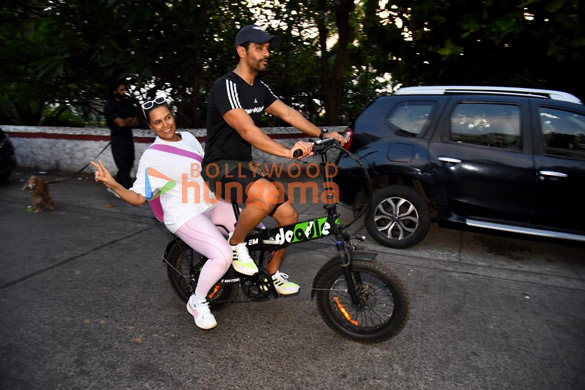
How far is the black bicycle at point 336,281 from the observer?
2723 mm

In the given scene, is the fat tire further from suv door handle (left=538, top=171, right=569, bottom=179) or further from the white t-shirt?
suv door handle (left=538, top=171, right=569, bottom=179)

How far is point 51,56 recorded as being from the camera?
274 inches

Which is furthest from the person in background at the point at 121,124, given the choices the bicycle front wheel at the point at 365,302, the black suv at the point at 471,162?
the bicycle front wheel at the point at 365,302

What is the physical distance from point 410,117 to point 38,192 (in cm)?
550

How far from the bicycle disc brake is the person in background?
4.42m

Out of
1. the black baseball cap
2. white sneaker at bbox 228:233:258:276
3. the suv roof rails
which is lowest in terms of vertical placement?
white sneaker at bbox 228:233:258:276

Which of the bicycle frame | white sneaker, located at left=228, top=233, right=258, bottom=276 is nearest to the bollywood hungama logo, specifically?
the bicycle frame

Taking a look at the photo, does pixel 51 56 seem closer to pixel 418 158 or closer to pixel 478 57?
pixel 418 158

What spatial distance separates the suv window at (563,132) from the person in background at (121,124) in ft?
19.1

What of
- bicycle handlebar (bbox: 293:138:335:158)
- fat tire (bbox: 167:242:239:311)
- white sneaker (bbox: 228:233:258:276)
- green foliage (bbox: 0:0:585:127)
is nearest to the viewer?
bicycle handlebar (bbox: 293:138:335:158)

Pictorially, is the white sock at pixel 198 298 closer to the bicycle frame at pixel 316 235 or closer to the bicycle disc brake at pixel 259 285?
the bicycle disc brake at pixel 259 285

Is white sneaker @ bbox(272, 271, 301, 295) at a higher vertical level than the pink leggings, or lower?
lower

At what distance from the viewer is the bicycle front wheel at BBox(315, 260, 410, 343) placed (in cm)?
272

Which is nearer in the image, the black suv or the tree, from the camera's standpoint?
the black suv
